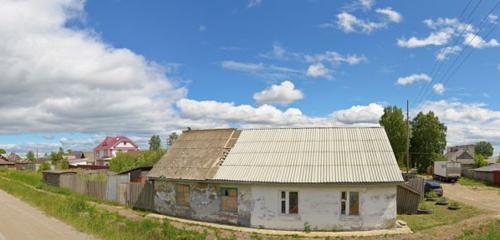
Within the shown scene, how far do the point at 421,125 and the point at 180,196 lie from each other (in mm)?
55210

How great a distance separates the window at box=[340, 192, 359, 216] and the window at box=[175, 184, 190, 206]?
8.05 m

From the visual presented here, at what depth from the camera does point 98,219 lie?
1934cm

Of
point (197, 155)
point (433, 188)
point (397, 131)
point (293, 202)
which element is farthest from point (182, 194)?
point (397, 131)

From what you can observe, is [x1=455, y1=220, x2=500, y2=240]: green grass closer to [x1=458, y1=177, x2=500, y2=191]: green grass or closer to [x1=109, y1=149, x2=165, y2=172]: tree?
[x1=458, y1=177, x2=500, y2=191]: green grass

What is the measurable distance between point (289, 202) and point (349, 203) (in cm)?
265

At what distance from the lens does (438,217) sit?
2344 cm

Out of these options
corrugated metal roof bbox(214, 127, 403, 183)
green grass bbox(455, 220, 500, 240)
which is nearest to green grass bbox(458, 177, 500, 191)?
green grass bbox(455, 220, 500, 240)

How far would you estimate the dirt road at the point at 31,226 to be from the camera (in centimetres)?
1608

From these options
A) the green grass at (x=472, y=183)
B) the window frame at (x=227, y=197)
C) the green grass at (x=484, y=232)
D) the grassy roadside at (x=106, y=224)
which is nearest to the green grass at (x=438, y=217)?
the green grass at (x=484, y=232)

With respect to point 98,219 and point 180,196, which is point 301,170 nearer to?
point 180,196

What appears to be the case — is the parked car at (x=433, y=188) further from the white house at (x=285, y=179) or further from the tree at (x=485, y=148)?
the tree at (x=485, y=148)

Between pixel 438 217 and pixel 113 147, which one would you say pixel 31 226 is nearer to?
pixel 438 217

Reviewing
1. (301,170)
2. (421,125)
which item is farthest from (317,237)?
(421,125)

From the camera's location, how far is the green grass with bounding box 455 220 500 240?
16.0 meters
